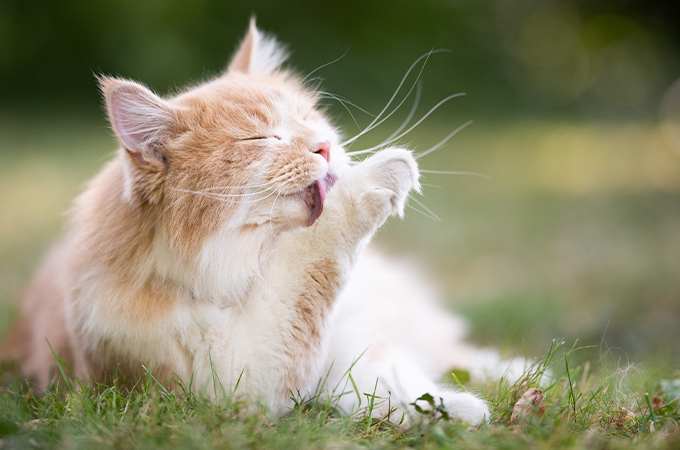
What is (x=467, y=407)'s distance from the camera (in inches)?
68.7

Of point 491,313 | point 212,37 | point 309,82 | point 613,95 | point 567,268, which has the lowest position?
point 491,313

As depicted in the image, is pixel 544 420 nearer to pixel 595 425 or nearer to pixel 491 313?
pixel 595 425

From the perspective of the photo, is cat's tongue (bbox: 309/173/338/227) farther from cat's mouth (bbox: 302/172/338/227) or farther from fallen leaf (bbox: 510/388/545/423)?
fallen leaf (bbox: 510/388/545/423)

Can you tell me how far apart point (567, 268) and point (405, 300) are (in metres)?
1.97

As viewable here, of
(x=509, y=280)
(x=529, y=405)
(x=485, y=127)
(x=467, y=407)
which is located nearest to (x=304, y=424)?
(x=467, y=407)

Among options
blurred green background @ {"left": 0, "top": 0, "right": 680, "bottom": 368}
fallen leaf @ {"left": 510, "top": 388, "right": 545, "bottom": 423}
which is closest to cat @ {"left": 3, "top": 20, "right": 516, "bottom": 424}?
fallen leaf @ {"left": 510, "top": 388, "right": 545, "bottom": 423}

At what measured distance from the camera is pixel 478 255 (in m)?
4.70

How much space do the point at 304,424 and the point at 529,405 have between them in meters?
0.73

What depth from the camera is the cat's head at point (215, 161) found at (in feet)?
5.77

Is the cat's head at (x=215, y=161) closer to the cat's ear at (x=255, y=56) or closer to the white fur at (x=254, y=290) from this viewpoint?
the white fur at (x=254, y=290)

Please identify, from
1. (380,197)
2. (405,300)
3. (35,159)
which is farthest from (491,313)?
(35,159)

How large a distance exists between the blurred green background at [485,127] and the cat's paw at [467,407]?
102 centimetres

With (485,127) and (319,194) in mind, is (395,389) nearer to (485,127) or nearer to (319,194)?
(319,194)

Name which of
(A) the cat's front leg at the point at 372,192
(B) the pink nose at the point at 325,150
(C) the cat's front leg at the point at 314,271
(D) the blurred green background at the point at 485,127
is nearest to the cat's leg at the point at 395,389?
(C) the cat's front leg at the point at 314,271
